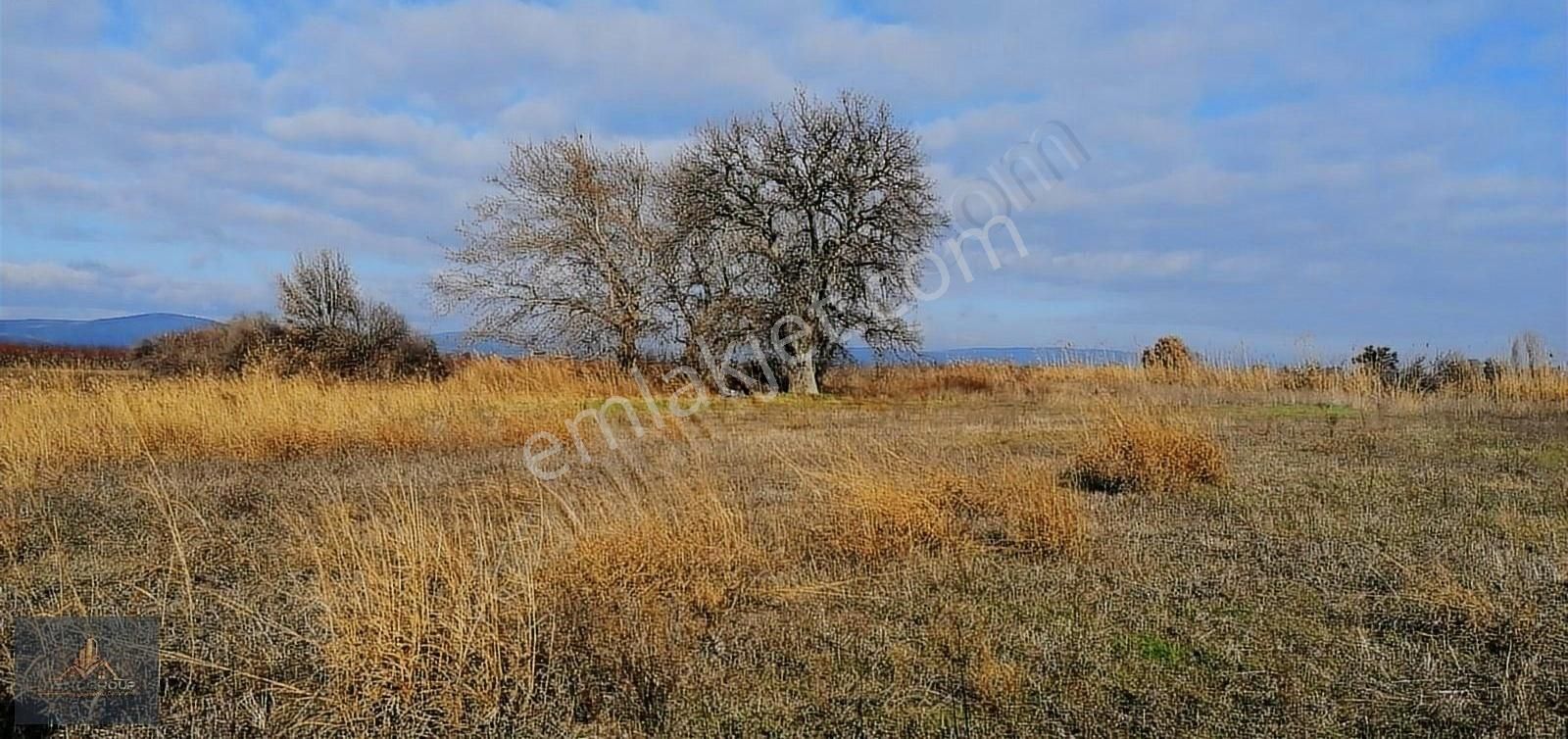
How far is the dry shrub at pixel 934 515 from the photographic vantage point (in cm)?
480

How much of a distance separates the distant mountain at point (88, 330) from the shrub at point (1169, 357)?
72.3ft

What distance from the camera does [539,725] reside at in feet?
9.52

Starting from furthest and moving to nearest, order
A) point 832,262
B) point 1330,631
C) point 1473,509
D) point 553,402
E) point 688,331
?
point 688,331 → point 832,262 → point 553,402 → point 1473,509 → point 1330,631

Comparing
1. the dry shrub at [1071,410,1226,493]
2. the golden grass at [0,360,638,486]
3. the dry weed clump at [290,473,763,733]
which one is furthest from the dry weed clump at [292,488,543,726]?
the golden grass at [0,360,638,486]

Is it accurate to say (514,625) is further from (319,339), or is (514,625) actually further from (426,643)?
(319,339)

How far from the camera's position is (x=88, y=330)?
50.5 meters

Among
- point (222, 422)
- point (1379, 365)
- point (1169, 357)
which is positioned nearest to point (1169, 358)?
point (1169, 357)

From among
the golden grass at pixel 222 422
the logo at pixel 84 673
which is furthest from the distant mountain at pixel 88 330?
the logo at pixel 84 673

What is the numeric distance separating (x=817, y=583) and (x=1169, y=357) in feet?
51.3

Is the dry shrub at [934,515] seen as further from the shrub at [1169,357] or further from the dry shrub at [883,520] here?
the shrub at [1169,357]

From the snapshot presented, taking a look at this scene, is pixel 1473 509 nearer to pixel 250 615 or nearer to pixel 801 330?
pixel 250 615

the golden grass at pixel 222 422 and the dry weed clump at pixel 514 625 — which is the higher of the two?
the golden grass at pixel 222 422

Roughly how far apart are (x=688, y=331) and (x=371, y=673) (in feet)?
52.7

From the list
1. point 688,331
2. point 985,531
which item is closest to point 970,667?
point 985,531
